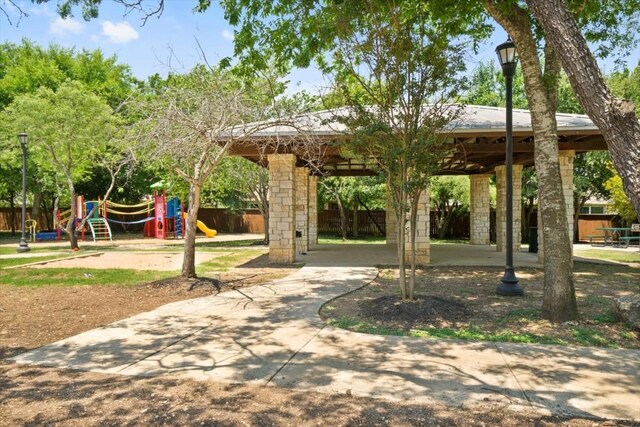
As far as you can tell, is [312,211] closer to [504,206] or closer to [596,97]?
[504,206]

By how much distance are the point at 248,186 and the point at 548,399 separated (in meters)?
17.0

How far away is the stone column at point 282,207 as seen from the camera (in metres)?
11.7

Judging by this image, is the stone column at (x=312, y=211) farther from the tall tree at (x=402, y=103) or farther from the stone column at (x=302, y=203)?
the tall tree at (x=402, y=103)

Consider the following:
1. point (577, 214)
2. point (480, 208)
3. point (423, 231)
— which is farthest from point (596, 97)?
point (577, 214)

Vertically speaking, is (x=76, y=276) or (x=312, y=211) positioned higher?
(x=312, y=211)

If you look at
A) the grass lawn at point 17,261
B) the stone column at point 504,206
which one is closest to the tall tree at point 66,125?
the grass lawn at point 17,261

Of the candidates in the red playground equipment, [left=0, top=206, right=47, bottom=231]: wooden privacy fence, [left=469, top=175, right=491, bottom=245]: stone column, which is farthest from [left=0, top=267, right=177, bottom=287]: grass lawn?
[left=0, top=206, right=47, bottom=231]: wooden privacy fence

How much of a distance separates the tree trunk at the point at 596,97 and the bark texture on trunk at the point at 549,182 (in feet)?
8.50

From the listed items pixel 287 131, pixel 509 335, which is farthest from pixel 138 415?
pixel 287 131

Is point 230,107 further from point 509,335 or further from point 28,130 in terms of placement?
point 28,130

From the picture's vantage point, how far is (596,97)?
3.02 m

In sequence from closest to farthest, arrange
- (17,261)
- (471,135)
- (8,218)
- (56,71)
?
(471,135), (17,261), (56,71), (8,218)

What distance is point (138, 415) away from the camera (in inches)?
119

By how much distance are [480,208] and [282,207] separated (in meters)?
9.69
